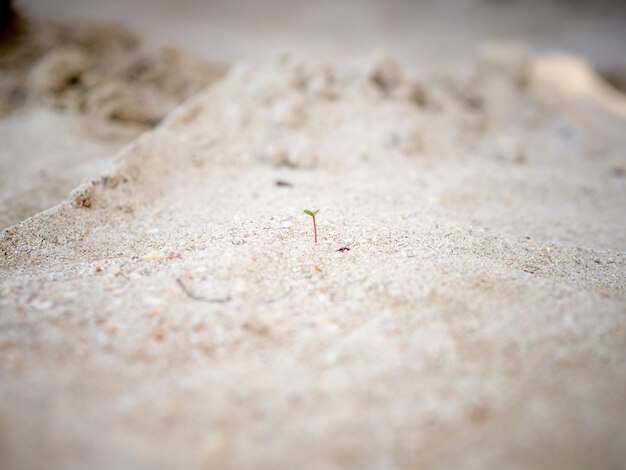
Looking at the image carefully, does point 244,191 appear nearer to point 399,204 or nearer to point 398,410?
point 399,204

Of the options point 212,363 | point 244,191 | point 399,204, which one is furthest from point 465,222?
point 212,363

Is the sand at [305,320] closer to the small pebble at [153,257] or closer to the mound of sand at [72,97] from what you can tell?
the small pebble at [153,257]

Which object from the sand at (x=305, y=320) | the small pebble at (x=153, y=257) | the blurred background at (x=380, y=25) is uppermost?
the blurred background at (x=380, y=25)

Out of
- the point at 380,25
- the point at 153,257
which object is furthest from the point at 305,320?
the point at 380,25

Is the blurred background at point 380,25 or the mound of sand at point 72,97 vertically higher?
the blurred background at point 380,25

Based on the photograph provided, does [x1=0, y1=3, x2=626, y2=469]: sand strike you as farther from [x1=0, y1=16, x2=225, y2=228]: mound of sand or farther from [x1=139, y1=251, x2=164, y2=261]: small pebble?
[x1=0, y1=16, x2=225, y2=228]: mound of sand

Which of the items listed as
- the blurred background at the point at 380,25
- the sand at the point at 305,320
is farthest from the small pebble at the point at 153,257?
the blurred background at the point at 380,25

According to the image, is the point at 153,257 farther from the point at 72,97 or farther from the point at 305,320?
the point at 72,97

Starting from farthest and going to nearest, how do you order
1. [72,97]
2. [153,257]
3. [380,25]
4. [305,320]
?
[380,25], [72,97], [153,257], [305,320]
